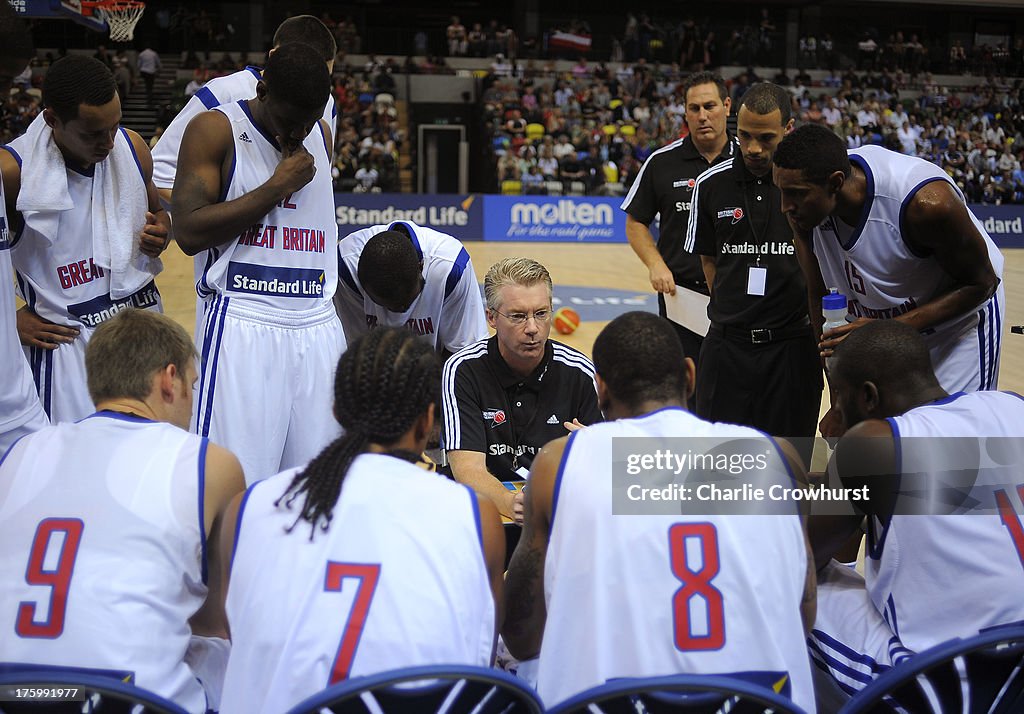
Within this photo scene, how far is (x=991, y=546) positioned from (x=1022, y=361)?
274 inches

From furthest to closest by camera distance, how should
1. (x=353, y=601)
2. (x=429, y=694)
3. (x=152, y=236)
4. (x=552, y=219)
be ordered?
(x=552, y=219), (x=152, y=236), (x=353, y=601), (x=429, y=694)

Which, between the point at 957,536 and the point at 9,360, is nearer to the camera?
the point at 957,536

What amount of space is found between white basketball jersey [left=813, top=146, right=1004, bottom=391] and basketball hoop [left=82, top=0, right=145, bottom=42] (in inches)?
441

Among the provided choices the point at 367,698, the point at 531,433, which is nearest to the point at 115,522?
the point at 367,698

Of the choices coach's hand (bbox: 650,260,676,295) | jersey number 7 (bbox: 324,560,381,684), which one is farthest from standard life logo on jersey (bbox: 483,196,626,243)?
jersey number 7 (bbox: 324,560,381,684)

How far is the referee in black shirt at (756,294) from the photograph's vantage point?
174 inches

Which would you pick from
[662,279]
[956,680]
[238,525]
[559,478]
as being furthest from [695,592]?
[662,279]

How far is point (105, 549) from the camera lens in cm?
186

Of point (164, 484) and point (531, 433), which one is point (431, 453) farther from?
point (164, 484)

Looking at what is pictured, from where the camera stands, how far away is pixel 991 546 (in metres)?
2.09

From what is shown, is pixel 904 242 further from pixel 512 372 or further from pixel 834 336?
pixel 512 372

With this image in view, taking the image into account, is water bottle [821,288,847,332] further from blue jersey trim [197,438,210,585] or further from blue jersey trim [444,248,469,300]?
blue jersey trim [197,438,210,585]

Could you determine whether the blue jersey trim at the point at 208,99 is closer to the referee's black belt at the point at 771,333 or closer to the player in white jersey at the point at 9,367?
the player in white jersey at the point at 9,367

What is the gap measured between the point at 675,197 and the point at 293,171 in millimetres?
2667
